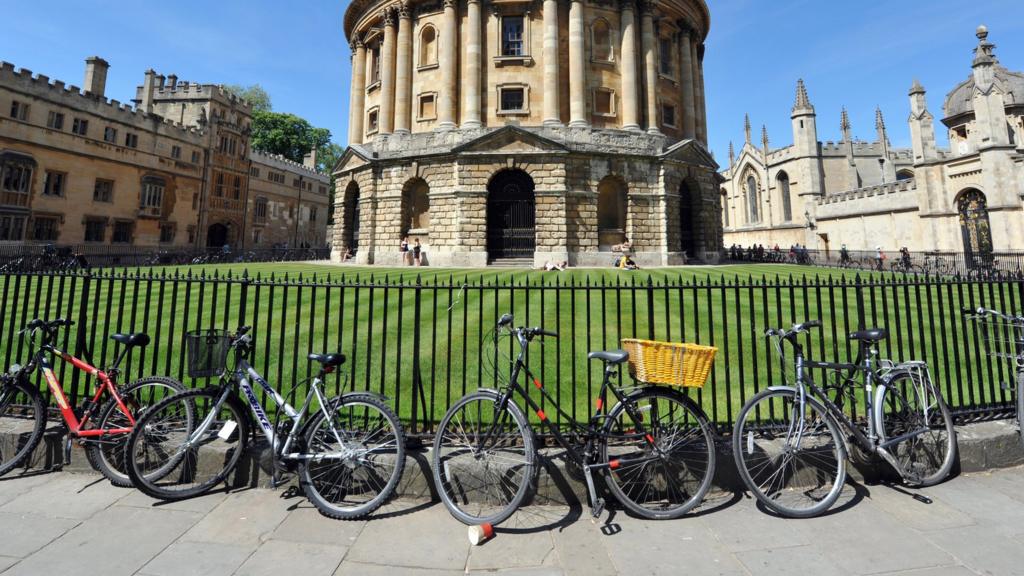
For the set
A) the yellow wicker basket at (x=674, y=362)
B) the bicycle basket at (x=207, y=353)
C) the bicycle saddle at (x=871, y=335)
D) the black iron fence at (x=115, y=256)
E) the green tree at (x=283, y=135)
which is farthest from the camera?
the green tree at (x=283, y=135)

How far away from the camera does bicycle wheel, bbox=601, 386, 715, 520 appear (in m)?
3.50

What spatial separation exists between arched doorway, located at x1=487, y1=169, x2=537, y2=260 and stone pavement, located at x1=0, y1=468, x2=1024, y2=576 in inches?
794

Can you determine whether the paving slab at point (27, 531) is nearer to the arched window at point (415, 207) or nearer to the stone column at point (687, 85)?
the arched window at point (415, 207)

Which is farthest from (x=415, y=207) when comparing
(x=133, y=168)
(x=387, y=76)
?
(x=133, y=168)

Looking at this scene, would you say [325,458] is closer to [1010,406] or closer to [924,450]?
[924,450]

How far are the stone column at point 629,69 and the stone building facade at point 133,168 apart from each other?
1417 inches

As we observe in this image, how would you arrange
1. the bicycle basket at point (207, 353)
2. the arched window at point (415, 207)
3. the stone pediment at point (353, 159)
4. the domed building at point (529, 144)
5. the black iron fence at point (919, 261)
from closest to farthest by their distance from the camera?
the bicycle basket at point (207, 353) < the black iron fence at point (919, 261) < the domed building at point (529, 144) < the arched window at point (415, 207) < the stone pediment at point (353, 159)

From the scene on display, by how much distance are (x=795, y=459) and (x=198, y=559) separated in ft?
14.8

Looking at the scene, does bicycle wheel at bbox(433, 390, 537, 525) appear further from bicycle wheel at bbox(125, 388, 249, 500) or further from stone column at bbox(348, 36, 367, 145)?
stone column at bbox(348, 36, 367, 145)

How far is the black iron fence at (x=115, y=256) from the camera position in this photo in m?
22.7

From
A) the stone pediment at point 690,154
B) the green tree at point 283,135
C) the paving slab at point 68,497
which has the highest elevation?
the green tree at point 283,135

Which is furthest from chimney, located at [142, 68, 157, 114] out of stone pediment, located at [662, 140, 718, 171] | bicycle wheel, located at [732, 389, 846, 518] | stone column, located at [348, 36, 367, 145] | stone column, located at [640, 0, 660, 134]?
bicycle wheel, located at [732, 389, 846, 518]

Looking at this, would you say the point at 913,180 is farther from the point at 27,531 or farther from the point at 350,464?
the point at 27,531

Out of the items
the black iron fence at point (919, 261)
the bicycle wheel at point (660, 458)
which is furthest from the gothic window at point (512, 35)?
the bicycle wheel at point (660, 458)
